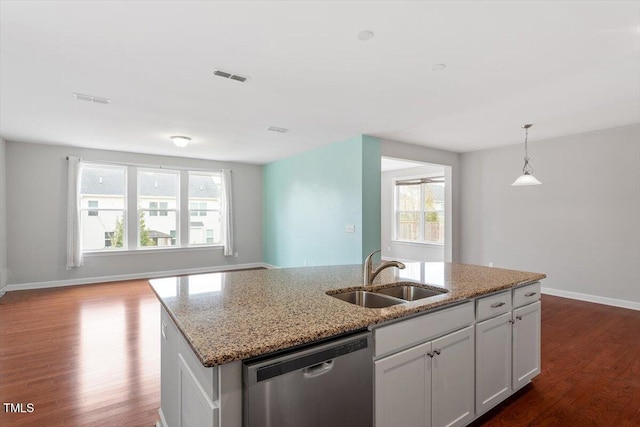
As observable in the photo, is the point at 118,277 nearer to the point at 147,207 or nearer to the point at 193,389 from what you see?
the point at 147,207

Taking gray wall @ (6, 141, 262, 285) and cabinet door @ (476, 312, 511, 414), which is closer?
cabinet door @ (476, 312, 511, 414)

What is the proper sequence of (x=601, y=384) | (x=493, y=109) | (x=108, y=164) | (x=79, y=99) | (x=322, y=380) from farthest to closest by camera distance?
(x=108, y=164), (x=493, y=109), (x=79, y=99), (x=601, y=384), (x=322, y=380)

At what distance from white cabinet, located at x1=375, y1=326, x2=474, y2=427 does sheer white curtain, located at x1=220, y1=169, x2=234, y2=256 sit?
6210 mm

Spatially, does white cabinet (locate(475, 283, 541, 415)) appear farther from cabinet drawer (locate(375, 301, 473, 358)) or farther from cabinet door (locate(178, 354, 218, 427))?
cabinet door (locate(178, 354, 218, 427))

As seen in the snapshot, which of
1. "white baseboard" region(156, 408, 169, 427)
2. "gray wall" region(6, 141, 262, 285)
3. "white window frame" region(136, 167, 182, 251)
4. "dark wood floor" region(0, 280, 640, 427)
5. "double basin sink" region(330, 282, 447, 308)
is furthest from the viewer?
"white window frame" region(136, 167, 182, 251)

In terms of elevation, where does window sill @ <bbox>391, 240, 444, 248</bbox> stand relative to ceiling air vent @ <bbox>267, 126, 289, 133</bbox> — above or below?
below

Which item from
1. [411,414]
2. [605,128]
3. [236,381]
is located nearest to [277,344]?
[236,381]

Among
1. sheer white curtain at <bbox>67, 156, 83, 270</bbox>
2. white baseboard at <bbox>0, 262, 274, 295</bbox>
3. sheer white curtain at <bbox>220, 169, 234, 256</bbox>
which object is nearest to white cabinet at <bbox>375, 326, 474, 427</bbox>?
white baseboard at <bbox>0, 262, 274, 295</bbox>

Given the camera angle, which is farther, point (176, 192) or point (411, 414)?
point (176, 192)

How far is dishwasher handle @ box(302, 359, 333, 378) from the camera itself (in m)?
1.21

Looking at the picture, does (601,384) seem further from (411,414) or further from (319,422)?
(319,422)

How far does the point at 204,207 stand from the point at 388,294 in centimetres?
609

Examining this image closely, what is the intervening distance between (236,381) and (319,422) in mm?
403

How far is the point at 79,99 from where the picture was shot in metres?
3.40
